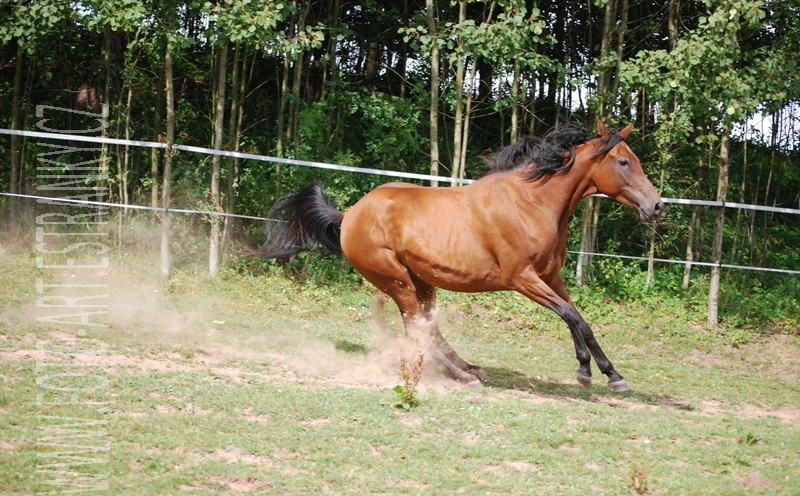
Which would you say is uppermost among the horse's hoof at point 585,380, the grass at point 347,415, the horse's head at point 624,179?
the horse's head at point 624,179

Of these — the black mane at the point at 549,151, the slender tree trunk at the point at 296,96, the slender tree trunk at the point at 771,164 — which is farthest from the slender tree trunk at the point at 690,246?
the slender tree trunk at the point at 296,96

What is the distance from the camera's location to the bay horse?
724 centimetres

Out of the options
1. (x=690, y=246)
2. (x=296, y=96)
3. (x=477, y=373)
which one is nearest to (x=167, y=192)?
(x=296, y=96)

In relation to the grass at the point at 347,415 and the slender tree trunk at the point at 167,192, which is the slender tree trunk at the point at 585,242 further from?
the slender tree trunk at the point at 167,192

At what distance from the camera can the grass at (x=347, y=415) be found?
5.04 metres

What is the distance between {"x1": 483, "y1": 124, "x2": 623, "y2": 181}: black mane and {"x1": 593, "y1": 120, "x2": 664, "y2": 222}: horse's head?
0.03 metres

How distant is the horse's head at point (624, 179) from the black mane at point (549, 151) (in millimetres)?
31

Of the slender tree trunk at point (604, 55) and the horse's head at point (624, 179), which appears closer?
the horse's head at point (624, 179)

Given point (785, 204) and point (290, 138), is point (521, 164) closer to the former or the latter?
point (290, 138)

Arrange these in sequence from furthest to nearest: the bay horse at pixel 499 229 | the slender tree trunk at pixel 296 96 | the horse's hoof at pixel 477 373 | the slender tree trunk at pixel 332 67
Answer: the slender tree trunk at pixel 332 67 → the slender tree trunk at pixel 296 96 → the horse's hoof at pixel 477 373 → the bay horse at pixel 499 229

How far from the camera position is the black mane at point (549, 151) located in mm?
7355

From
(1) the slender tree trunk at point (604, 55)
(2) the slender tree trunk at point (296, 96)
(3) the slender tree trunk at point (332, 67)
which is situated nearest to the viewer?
(1) the slender tree trunk at point (604, 55)

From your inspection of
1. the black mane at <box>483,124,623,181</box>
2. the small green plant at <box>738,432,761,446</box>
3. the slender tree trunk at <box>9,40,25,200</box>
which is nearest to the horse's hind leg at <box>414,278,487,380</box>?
the black mane at <box>483,124,623,181</box>

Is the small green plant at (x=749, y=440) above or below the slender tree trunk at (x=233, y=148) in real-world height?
below
